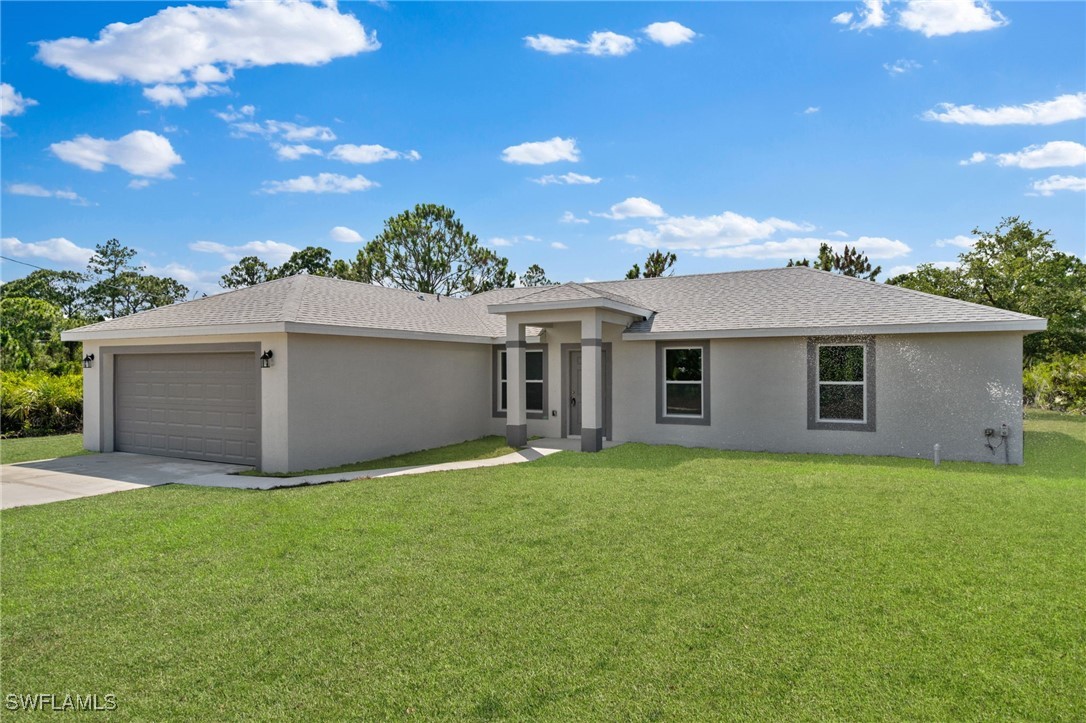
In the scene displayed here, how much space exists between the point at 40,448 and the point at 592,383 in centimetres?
1294

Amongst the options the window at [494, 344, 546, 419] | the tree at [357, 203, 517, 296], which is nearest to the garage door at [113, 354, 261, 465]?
the window at [494, 344, 546, 419]

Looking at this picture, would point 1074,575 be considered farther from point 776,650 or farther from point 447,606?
point 447,606

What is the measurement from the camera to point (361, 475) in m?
10.6

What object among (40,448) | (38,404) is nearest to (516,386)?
(40,448)

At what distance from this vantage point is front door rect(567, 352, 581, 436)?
1523 cm

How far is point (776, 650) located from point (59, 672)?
4.62 metres

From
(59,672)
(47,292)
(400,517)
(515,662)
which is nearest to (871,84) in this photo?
(400,517)

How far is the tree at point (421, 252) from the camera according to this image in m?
39.4

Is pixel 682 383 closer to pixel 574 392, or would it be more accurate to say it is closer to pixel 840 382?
pixel 574 392

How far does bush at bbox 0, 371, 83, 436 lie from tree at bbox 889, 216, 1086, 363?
28.7m

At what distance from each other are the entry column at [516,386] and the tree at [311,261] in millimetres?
34770

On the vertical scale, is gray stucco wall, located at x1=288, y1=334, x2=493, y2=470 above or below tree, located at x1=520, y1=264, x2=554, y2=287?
below

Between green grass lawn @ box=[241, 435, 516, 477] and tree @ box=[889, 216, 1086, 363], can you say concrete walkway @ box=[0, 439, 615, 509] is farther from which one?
tree @ box=[889, 216, 1086, 363]

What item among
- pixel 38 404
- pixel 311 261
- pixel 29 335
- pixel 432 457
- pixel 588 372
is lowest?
pixel 432 457
